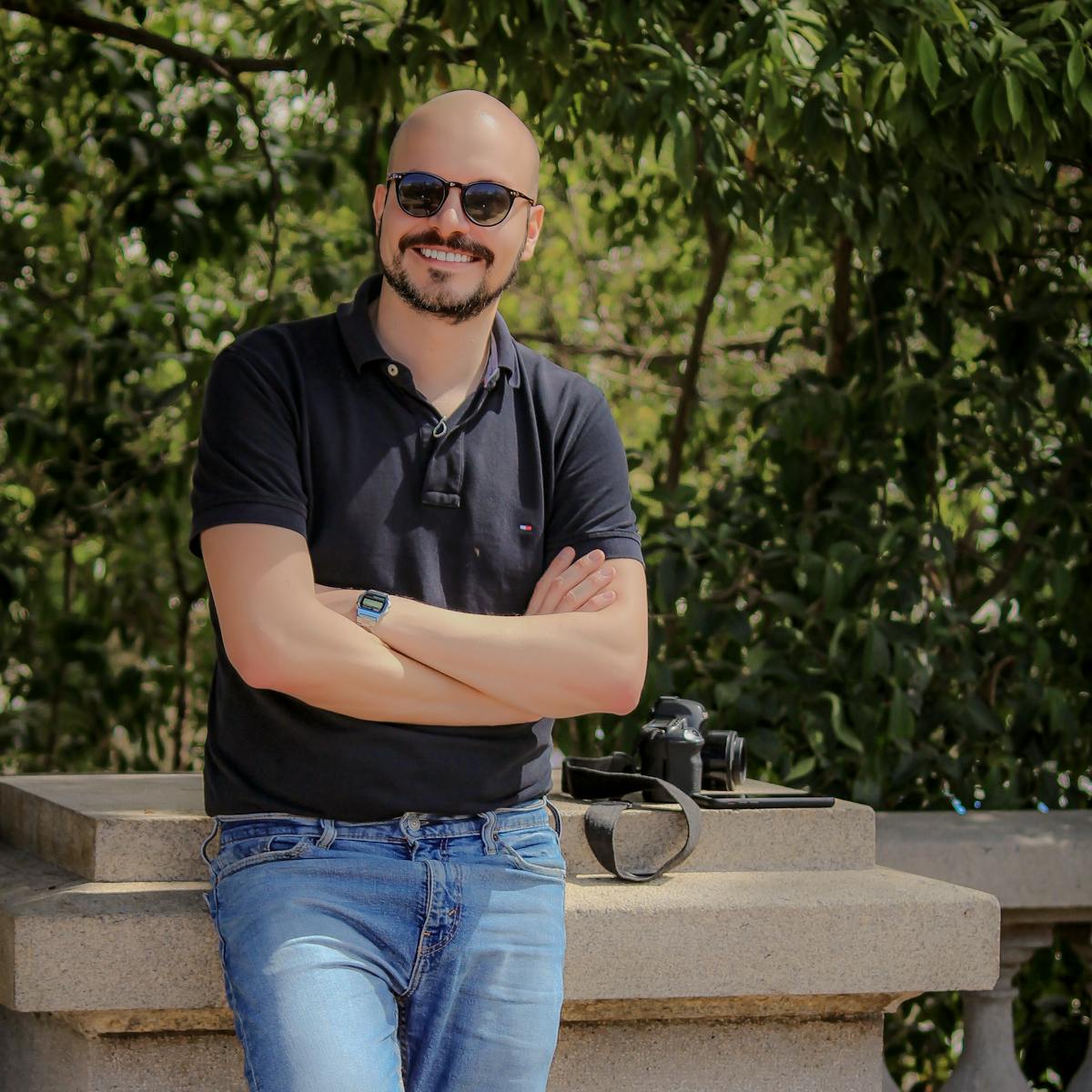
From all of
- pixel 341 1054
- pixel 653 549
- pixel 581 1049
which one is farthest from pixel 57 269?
pixel 341 1054

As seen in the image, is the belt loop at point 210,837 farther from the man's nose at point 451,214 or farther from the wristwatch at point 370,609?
the man's nose at point 451,214

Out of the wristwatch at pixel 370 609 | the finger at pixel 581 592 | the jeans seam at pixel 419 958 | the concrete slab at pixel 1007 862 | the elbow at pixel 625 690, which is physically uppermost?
the finger at pixel 581 592

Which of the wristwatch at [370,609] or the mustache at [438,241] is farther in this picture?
the mustache at [438,241]

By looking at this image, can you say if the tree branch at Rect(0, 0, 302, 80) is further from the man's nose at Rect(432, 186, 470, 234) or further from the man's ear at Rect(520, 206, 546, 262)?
the man's nose at Rect(432, 186, 470, 234)

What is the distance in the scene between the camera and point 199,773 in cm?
348


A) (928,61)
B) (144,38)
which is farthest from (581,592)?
(144,38)

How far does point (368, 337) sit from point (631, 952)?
1.06 metres

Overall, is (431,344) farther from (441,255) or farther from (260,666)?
(260,666)

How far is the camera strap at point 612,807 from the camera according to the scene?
2725mm

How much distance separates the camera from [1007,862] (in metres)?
3.41

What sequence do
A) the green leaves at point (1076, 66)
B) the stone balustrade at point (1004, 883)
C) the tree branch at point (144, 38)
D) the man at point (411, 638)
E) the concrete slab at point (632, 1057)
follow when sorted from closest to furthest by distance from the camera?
the man at point (411, 638)
the concrete slab at point (632, 1057)
the green leaves at point (1076, 66)
the stone balustrade at point (1004, 883)
the tree branch at point (144, 38)

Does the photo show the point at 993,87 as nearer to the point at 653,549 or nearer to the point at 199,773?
the point at 653,549

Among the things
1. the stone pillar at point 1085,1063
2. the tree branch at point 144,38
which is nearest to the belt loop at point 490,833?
the stone pillar at point 1085,1063

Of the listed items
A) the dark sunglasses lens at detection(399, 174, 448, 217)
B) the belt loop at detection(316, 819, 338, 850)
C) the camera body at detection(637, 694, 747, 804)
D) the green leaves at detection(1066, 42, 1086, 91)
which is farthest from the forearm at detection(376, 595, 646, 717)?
the green leaves at detection(1066, 42, 1086, 91)
